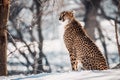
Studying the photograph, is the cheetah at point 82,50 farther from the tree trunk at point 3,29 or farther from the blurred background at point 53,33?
the blurred background at point 53,33

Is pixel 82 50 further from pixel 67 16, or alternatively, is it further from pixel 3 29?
pixel 3 29

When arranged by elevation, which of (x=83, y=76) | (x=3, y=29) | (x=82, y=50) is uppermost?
(x=3, y=29)

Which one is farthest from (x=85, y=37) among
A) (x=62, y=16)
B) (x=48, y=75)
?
(x=48, y=75)

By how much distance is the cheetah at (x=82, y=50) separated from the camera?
21.7 ft

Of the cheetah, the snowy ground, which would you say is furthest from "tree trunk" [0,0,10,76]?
the snowy ground

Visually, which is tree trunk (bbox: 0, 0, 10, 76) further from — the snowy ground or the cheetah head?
the snowy ground

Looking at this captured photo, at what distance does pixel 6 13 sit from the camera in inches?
334

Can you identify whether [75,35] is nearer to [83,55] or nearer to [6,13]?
[83,55]

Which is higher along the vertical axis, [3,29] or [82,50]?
[3,29]

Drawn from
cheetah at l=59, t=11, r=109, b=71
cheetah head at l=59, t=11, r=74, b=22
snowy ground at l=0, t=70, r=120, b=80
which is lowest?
snowy ground at l=0, t=70, r=120, b=80

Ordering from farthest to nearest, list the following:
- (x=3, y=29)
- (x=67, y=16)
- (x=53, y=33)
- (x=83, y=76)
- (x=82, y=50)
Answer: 1. (x=53, y=33)
2. (x=3, y=29)
3. (x=67, y=16)
4. (x=82, y=50)
5. (x=83, y=76)

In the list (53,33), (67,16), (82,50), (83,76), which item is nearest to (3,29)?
(67,16)

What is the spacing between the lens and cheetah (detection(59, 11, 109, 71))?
6.62 meters

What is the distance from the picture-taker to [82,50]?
6.76 meters
